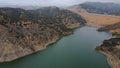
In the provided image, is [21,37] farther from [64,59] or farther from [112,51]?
[112,51]

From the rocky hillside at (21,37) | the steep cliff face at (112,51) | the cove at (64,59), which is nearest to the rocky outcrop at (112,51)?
the steep cliff face at (112,51)

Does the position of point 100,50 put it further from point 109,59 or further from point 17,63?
point 17,63

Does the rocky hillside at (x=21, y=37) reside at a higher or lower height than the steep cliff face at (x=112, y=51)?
higher

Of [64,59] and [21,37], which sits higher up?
[21,37]

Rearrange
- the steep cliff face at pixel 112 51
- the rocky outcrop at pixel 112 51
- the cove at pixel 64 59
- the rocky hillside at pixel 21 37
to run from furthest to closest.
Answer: the rocky hillside at pixel 21 37
the steep cliff face at pixel 112 51
the rocky outcrop at pixel 112 51
the cove at pixel 64 59

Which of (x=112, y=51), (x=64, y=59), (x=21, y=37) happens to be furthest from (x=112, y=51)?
(x=21, y=37)

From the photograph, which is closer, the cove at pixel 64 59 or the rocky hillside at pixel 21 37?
the cove at pixel 64 59

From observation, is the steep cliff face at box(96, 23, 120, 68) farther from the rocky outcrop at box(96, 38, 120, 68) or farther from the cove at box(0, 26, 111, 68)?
the cove at box(0, 26, 111, 68)

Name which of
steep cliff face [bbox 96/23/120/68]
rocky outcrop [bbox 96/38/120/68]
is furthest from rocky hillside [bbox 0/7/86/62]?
rocky outcrop [bbox 96/38/120/68]

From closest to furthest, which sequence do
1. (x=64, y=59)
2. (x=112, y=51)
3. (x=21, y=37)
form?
(x=64, y=59) → (x=112, y=51) → (x=21, y=37)

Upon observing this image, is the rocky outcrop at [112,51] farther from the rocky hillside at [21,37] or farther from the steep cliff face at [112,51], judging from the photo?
the rocky hillside at [21,37]

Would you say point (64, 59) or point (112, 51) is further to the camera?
point (112, 51)

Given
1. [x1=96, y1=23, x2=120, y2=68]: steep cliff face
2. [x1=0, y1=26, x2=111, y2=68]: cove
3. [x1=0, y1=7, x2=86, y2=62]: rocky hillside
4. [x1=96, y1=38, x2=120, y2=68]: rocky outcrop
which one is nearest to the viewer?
[x1=0, y1=26, x2=111, y2=68]: cove
